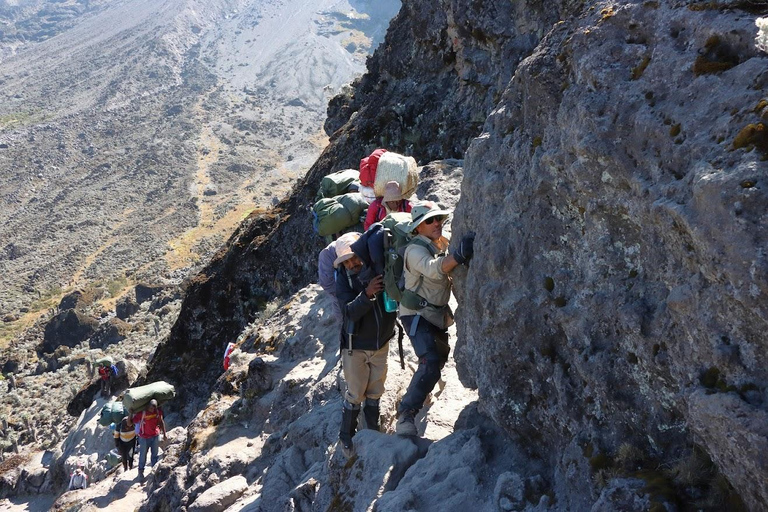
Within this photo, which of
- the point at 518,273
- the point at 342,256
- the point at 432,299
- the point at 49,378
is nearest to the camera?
the point at 518,273

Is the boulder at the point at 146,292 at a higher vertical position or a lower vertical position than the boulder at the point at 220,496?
lower

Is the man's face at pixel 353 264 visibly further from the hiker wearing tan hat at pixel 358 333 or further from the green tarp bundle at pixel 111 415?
the green tarp bundle at pixel 111 415

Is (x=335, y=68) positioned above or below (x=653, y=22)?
below

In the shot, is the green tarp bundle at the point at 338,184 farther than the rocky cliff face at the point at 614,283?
Yes

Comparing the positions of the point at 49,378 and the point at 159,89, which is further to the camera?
the point at 159,89

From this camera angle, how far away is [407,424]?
5.98 metres

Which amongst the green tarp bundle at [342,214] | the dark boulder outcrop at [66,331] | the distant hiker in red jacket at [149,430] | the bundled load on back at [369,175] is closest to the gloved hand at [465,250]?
the bundled load on back at [369,175]

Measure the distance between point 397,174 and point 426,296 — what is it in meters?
1.69

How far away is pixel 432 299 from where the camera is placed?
579 cm

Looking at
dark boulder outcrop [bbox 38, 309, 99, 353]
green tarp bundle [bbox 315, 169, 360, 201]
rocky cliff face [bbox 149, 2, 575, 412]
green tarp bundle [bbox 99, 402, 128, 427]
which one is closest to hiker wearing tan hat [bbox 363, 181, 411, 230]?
green tarp bundle [bbox 315, 169, 360, 201]

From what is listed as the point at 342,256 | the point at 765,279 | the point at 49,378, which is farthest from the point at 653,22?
the point at 49,378

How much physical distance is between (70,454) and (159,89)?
366 feet

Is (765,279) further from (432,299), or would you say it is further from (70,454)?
(70,454)

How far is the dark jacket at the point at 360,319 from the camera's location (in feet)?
20.2
